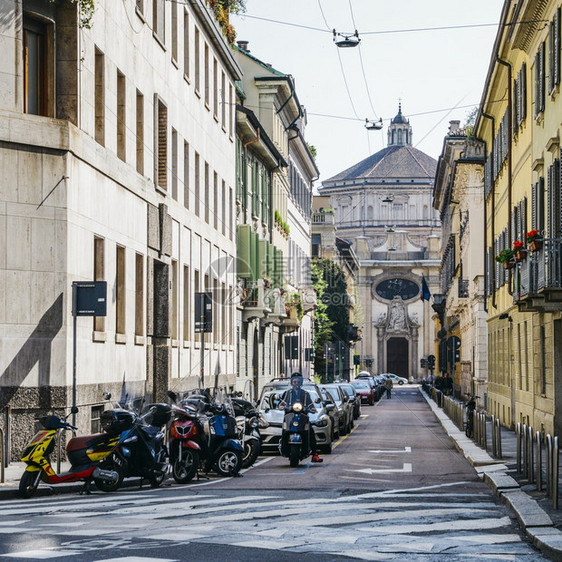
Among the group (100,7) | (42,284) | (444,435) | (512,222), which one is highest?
(100,7)

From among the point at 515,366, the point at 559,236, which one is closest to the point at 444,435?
the point at 515,366

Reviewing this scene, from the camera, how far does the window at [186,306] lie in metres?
32.8

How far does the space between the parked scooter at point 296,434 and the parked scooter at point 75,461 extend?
542 cm

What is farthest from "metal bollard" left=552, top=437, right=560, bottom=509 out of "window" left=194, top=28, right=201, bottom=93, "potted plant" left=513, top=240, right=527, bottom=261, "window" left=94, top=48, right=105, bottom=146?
"window" left=194, top=28, right=201, bottom=93

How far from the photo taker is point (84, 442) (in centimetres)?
1598

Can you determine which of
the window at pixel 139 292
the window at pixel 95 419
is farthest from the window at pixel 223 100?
the window at pixel 95 419

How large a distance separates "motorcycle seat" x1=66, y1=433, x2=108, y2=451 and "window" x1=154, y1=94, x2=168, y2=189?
45.2ft

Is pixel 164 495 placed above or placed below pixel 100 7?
below

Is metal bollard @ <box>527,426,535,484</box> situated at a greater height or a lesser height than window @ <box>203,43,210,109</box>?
lesser

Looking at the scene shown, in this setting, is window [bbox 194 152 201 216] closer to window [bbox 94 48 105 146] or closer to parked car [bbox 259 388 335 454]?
parked car [bbox 259 388 335 454]

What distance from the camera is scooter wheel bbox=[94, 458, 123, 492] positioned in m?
16.1

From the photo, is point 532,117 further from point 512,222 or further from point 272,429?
point 272,429

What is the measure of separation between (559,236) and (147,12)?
11278 mm

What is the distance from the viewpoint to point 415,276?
457 ft
